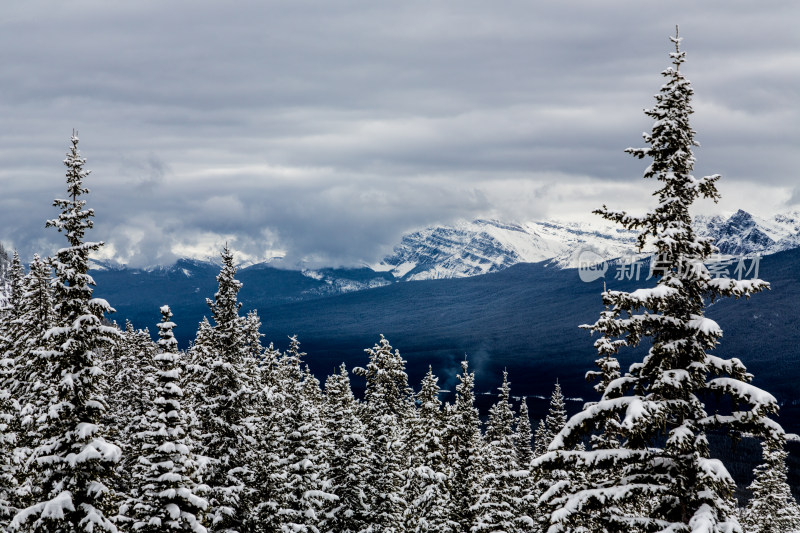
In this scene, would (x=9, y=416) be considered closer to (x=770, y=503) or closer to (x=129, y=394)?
(x=129, y=394)

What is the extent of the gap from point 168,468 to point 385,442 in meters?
24.3

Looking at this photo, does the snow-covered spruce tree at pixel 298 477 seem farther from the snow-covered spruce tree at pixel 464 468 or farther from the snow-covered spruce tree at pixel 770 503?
the snow-covered spruce tree at pixel 770 503

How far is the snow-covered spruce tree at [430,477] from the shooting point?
45875mm

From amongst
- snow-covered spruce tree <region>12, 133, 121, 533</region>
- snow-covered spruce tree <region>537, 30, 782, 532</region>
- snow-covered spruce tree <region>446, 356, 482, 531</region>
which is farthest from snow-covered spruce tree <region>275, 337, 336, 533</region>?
snow-covered spruce tree <region>537, 30, 782, 532</region>

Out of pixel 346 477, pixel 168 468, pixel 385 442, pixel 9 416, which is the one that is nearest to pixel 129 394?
pixel 385 442

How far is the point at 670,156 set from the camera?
16312 millimetres

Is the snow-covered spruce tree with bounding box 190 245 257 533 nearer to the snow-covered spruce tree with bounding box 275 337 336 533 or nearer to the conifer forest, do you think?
the conifer forest

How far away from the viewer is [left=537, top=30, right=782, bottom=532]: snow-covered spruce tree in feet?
49.9

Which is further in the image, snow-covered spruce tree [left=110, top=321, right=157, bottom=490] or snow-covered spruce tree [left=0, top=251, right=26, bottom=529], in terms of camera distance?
snow-covered spruce tree [left=110, top=321, right=157, bottom=490]

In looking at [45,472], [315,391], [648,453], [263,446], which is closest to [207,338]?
[263,446]

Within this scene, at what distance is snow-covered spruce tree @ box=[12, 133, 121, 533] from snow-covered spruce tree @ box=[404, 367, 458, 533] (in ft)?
75.4

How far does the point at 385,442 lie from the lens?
52062mm

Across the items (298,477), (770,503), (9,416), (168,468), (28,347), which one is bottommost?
(770,503)

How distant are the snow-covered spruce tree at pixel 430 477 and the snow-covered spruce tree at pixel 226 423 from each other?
11753mm
